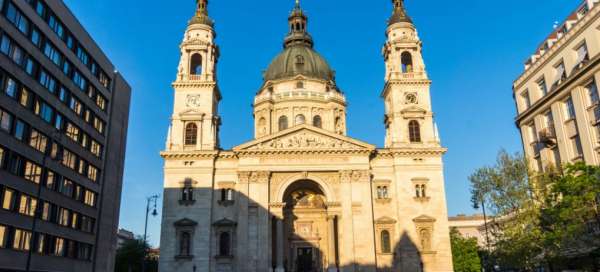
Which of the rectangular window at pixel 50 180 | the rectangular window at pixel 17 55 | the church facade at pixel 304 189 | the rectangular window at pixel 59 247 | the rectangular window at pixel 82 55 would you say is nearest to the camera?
the rectangular window at pixel 17 55

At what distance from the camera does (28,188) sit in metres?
32.2

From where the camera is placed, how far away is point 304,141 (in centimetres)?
4822

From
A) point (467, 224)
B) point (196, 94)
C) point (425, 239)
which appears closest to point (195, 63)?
point (196, 94)

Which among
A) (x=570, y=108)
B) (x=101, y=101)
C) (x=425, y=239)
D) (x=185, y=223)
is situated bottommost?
(x=425, y=239)

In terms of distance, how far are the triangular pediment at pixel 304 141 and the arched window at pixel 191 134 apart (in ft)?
15.5

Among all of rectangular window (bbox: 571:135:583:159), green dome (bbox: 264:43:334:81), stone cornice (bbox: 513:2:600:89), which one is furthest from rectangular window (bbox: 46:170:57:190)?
stone cornice (bbox: 513:2:600:89)

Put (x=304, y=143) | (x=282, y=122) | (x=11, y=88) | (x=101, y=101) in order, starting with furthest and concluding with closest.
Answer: (x=282, y=122), (x=304, y=143), (x=101, y=101), (x=11, y=88)

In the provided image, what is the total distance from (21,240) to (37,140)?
6.71 meters

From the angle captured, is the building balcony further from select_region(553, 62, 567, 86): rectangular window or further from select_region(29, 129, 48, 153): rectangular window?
select_region(29, 129, 48, 153): rectangular window

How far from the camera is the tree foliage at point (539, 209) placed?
24453 millimetres

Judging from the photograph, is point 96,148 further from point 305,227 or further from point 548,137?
point 548,137

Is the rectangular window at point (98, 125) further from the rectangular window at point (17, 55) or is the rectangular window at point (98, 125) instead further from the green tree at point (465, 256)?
the green tree at point (465, 256)

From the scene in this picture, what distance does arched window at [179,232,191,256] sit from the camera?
149 feet

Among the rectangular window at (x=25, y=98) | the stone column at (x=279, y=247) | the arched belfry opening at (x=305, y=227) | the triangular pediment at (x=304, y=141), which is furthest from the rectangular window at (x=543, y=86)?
the rectangular window at (x=25, y=98)
